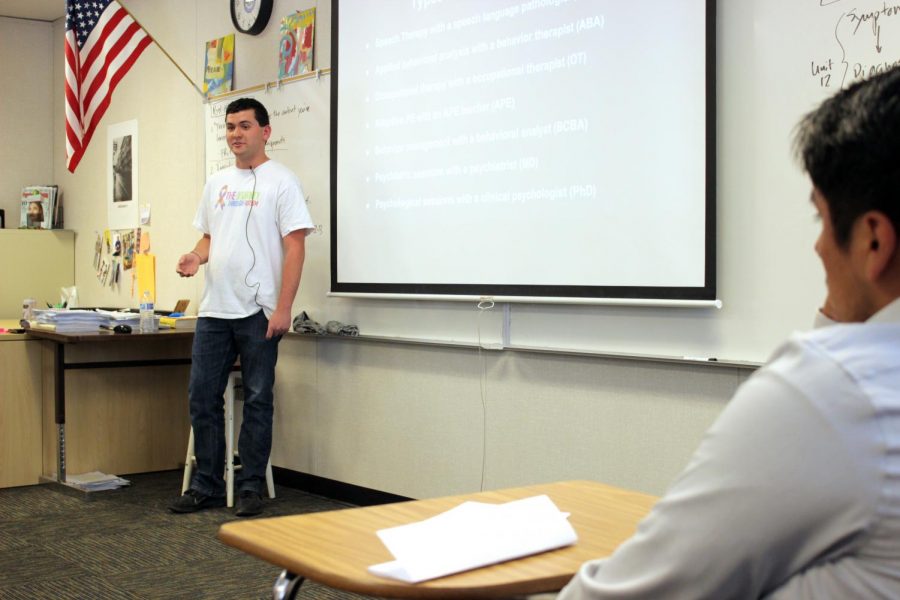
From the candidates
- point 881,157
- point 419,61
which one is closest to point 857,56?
point 419,61

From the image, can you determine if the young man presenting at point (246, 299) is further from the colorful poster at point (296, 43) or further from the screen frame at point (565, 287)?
the colorful poster at point (296, 43)

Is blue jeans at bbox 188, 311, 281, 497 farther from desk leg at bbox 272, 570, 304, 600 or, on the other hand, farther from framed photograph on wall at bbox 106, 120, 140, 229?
desk leg at bbox 272, 570, 304, 600

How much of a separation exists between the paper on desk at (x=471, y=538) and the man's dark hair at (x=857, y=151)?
0.61m

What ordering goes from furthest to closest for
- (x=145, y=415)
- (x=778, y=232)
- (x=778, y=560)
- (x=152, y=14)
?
(x=152, y=14), (x=145, y=415), (x=778, y=232), (x=778, y=560)

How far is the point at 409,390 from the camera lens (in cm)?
407

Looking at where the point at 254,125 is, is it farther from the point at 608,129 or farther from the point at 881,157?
the point at 881,157

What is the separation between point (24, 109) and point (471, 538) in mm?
6881

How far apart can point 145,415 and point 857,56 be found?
3.84 meters

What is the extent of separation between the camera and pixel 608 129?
324 cm

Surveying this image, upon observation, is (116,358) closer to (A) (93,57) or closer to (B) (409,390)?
(A) (93,57)

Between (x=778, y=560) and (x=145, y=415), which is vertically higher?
(x=778, y=560)

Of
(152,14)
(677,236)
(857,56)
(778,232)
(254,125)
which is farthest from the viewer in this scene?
(152,14)

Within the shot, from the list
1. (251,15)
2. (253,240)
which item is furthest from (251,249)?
(251,15)

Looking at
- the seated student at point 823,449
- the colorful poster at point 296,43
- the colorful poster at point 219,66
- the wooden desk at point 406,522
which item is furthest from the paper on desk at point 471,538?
the colorful poster at point 219,66
